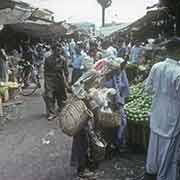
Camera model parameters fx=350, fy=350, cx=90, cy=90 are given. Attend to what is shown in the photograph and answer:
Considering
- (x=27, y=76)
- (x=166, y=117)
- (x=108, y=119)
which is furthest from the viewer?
(x=27, y=76)

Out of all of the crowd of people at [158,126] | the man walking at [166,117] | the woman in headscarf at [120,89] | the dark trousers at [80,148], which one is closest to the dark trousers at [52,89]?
the crowd of people at [158,126]

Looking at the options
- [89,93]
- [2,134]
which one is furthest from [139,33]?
[89,93]

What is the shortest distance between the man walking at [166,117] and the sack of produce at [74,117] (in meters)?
1.06

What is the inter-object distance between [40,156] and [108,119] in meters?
1.65

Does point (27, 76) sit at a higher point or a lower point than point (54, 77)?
lower

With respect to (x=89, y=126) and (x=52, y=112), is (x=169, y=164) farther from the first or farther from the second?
(x=52, y=112)

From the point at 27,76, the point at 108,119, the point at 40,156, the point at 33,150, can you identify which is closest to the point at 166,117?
the point at 108,119

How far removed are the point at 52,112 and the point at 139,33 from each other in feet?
21.3

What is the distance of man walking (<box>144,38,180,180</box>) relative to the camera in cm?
430

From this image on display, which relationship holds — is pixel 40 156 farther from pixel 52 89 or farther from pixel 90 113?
pixel 52 89

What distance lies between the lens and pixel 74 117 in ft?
16.3

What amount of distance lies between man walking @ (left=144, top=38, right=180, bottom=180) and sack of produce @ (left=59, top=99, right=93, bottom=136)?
1.06 m

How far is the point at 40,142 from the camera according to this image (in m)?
7.34

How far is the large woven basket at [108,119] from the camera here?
5544mm
